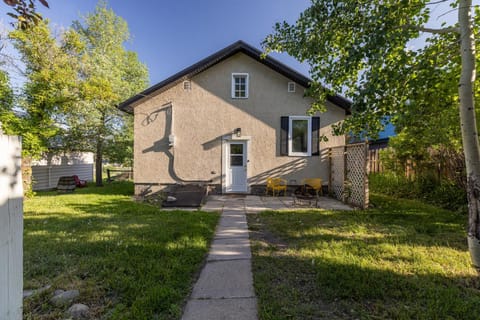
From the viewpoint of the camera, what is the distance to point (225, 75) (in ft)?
28.4

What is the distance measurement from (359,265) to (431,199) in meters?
6.18

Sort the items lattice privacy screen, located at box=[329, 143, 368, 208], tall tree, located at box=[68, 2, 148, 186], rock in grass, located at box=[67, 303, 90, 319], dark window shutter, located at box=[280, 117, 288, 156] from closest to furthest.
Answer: rock in grass, located at box=[67, 303, 90, 319] → lattice privacy screen, located at box=[329, 143, 368, 208] → dark window shutter, located at box=[280, 117, 288, 156] → tall tree, located at box=[68, 2, 148, 186]

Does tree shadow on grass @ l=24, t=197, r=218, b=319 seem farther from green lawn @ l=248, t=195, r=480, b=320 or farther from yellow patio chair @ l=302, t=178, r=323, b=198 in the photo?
yellow patio chair @ l=302, t=178, r=323, b=198

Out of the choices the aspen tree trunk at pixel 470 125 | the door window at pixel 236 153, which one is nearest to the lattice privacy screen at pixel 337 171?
the door window at pixel 236 153

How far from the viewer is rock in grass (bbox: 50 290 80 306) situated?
211cm

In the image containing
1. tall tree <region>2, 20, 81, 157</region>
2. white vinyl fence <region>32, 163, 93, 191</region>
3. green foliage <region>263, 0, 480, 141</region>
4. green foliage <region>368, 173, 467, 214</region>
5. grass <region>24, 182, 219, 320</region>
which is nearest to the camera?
grass <region>24, 182, 219, 320</region>

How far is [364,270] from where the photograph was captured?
2.70 metres

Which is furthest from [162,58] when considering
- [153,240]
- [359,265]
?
[359,265]

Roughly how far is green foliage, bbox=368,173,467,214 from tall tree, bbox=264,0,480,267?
393 centimetres

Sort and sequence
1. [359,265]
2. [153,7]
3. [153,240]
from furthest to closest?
[153,7], [153,240], [359,265]

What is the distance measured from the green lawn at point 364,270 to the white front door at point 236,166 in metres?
3.76

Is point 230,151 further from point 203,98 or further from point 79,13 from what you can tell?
point 79,13

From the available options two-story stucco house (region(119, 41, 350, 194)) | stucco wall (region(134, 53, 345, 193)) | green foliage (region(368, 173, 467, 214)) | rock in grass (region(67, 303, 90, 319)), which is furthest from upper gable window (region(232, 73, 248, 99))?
rock in grass (region(67, 303, 90, 319))

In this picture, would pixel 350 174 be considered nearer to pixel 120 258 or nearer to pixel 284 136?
pixel 284 136
